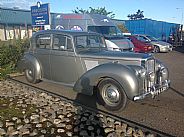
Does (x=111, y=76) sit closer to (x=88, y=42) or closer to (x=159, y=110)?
(x=159, y=110)

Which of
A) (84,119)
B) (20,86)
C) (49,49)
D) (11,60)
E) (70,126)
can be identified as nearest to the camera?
(70,126)

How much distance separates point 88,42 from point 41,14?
718cm

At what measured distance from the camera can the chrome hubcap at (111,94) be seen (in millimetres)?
5246

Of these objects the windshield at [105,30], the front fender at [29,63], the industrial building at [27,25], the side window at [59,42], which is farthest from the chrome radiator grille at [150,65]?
the industrial building at [27,25]

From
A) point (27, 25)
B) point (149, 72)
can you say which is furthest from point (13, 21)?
point (149, 72)

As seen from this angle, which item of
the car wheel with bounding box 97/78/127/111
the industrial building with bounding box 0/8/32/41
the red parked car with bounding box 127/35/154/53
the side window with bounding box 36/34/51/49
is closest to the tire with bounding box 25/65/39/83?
the side window with bounding box 36/34/51/49

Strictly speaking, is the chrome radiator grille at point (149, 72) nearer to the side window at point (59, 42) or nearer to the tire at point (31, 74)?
the side window at point (59, 42)

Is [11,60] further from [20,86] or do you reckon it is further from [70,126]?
[70,126]

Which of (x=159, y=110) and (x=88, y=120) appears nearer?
(x=88, y=120)

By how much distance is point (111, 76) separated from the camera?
202 inches

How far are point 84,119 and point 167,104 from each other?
2.33 m

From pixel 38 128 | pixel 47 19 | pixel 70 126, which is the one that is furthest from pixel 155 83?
pixel 47 19

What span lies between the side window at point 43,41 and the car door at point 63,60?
26 centimetres

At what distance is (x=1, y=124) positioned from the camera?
4418 mm
